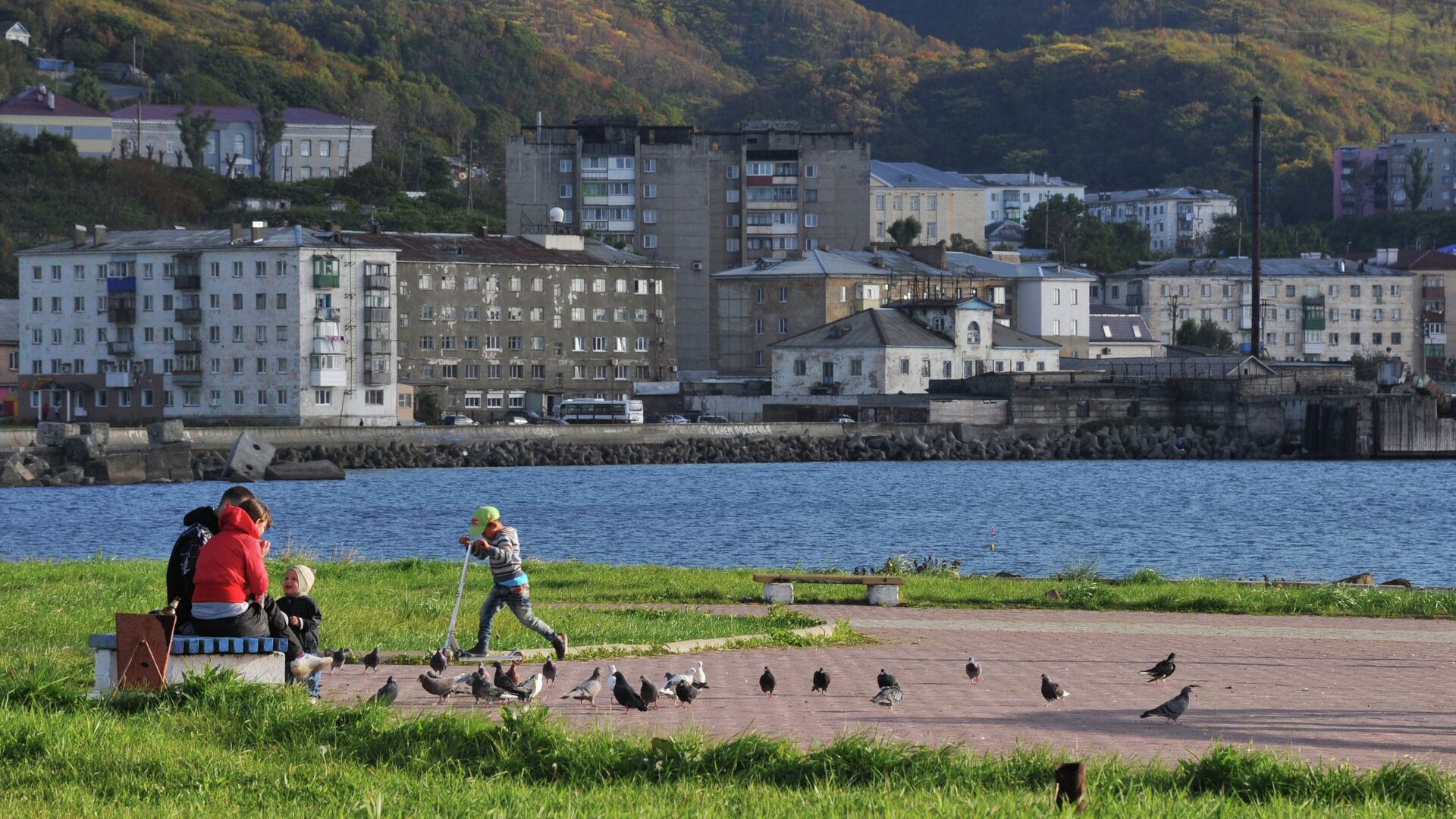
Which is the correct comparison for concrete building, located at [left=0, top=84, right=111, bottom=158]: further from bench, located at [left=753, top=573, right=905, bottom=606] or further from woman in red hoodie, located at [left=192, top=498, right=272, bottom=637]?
woman in red hoodie, located at [left=192, top=498, right=272, bottom=637]

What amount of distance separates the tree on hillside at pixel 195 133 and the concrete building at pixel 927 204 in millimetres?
54297

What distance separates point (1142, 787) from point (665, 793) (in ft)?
8.19

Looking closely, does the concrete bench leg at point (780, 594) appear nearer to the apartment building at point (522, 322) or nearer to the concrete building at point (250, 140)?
the apartment building at point (522, 322)

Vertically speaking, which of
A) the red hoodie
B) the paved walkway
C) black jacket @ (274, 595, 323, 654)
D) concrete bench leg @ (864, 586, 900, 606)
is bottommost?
concrete bench leg @ (864, 586, 900, 606)

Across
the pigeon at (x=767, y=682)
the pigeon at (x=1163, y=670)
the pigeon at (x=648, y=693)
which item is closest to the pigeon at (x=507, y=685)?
the pigeon at (x=648, y=693)

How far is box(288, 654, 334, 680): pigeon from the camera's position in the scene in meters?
13.4

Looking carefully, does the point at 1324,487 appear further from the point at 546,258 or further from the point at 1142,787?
the point at 1142,787

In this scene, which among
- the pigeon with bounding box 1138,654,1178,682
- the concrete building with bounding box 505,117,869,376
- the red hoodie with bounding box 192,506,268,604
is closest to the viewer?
the red hoodie with bounding box 192,506,268,604

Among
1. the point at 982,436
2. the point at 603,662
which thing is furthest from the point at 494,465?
the point at 603,662

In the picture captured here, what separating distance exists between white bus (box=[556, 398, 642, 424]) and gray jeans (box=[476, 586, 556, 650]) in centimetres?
7759

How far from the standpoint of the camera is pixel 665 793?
1031 cm

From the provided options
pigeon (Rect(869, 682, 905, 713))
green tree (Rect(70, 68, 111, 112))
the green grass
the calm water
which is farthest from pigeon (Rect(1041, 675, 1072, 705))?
green tree (Rect(70, 68, 111, 112))

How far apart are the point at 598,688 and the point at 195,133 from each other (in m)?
128

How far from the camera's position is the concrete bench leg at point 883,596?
22.7 meters
